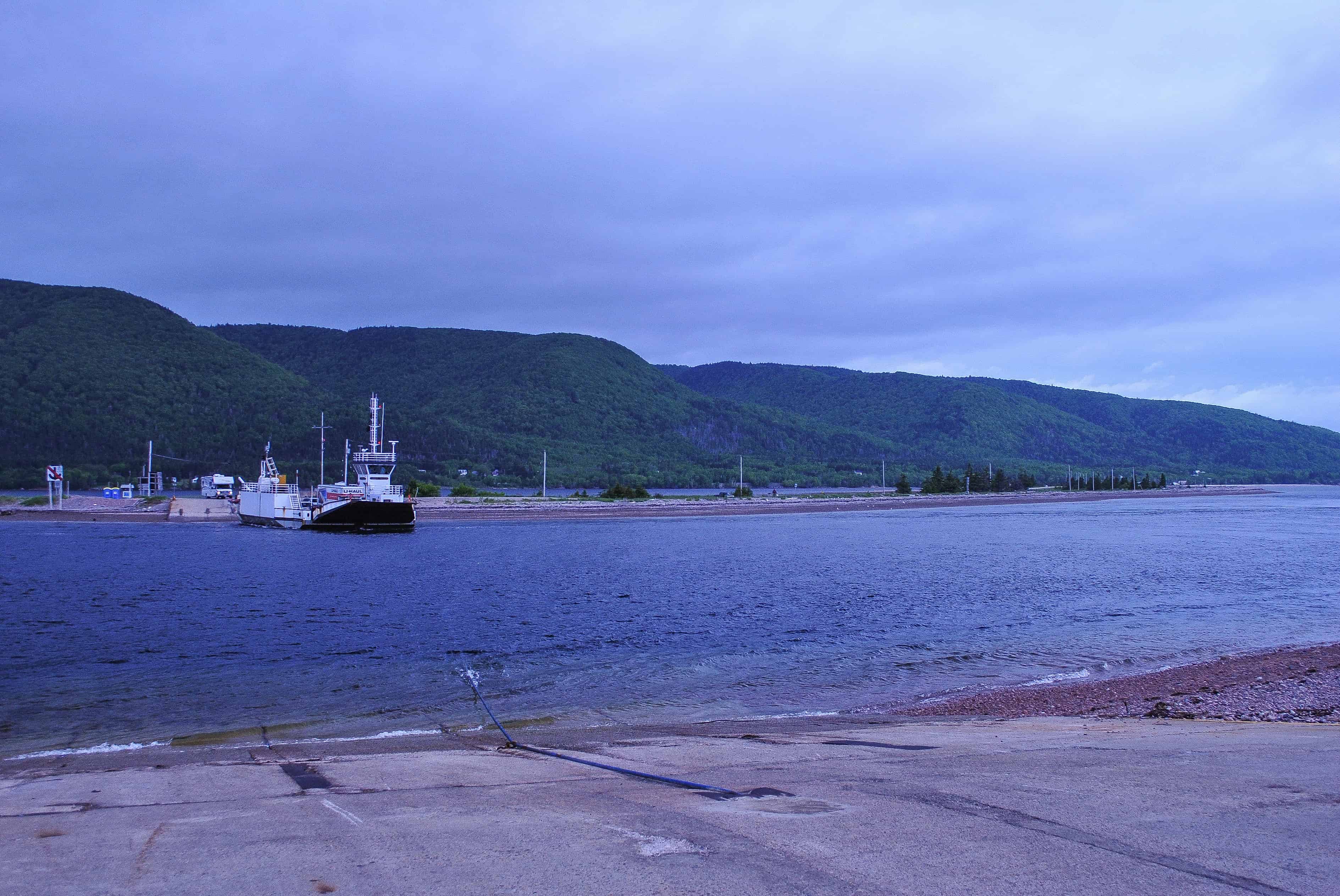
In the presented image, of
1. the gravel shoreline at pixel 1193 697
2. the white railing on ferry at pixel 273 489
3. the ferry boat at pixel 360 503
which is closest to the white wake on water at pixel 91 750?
the gravel shoreline at pixel 1193 697

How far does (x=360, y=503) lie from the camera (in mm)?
62344

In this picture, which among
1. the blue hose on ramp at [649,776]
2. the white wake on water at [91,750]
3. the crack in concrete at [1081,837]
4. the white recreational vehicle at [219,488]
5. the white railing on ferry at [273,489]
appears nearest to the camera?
the crack in concrete at [1081,837]

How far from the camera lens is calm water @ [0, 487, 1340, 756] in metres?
13.3

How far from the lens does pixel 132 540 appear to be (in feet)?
187

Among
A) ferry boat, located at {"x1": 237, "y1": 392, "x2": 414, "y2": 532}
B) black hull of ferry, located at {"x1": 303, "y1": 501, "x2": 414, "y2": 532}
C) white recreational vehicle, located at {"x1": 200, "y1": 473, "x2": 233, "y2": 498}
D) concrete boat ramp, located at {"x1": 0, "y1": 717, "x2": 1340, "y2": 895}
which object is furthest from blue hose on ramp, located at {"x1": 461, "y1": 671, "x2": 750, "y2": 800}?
white recreational vehicle, located at {"x1": 200, "y1": 473, "x2": 233, "y2": 498}

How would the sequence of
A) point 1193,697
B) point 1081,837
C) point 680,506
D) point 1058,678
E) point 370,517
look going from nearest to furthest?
1. point 1081,837
2. point 1193,697
3. point 1058,678
4. point 370,517
5. point 680,506

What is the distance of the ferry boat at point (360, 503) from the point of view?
62906 mm

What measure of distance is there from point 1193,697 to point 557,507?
85711 mm

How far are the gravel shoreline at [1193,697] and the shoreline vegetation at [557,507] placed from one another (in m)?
73.4

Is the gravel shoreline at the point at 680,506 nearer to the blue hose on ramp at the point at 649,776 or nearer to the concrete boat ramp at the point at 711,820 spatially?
the blue hose on ramp at the point at 649,776

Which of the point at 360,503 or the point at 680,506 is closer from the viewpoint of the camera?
the point at 360,503

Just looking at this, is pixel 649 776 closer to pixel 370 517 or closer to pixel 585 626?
pixel 585 626

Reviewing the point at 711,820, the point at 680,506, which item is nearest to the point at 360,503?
the point at 680,506

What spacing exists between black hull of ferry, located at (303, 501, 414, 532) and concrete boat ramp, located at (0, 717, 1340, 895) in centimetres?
5475
